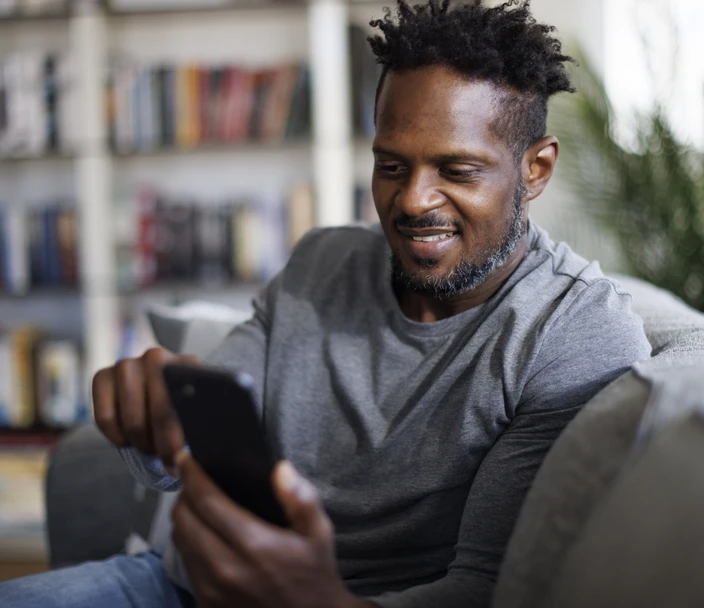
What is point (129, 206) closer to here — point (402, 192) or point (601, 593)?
point (402, 192)

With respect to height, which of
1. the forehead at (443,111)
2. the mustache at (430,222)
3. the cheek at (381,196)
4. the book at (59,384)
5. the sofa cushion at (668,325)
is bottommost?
the book at (59,384)

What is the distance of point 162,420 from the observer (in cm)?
88

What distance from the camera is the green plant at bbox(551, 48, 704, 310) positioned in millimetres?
2215

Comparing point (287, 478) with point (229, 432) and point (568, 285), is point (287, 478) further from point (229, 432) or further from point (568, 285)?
point (568, 285)

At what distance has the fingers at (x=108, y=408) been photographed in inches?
36.6

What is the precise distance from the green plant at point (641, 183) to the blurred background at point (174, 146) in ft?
0.69

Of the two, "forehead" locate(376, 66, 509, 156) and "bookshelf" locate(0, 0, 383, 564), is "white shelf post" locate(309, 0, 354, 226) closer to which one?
"bookshelf" locate(0, 0, 383, 564)

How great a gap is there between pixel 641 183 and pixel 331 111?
1023 mm

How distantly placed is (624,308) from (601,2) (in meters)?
2.08

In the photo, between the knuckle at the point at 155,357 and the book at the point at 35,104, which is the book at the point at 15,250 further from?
the knuckle at the point at 155,357

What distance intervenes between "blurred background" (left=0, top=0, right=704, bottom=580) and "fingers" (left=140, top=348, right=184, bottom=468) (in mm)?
1842

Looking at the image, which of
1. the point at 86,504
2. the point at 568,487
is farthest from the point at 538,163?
the point at 86,504

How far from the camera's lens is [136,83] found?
2857mm

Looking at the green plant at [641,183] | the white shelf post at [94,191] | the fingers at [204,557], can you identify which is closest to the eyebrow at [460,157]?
the fingers at [204,557]
